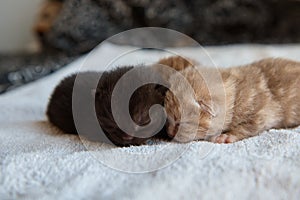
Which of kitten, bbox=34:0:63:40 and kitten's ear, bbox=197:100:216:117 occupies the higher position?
kitten's ear, bbox=197:100:216:117

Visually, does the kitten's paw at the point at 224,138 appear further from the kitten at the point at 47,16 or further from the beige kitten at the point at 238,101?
the kitten at the point at 47,16

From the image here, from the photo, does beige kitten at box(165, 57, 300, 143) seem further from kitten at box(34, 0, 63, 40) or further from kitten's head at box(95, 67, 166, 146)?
kitten at box(34, 0, 63, 40)

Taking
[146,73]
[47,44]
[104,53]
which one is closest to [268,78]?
[146,73]

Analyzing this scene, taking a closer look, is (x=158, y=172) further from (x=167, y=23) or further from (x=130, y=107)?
(x=167, y=23)

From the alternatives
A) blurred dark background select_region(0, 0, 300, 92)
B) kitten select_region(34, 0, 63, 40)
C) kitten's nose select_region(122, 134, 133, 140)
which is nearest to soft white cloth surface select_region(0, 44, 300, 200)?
kitten's nose select_region(122, 134, 133, 140)

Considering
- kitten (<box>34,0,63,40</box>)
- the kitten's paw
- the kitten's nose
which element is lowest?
kitten (<box>34,0,63,40</box>)

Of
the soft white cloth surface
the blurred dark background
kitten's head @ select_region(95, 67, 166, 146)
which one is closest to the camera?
the soft white cloth surface

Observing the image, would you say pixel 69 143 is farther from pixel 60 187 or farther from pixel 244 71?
pixel 244 71
